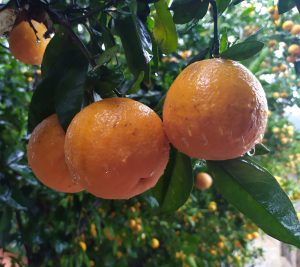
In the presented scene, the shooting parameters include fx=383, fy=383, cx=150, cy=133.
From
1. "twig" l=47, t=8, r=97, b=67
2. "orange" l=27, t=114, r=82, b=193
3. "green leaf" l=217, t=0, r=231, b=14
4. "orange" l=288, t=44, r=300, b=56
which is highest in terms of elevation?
"twig" l=47, t=8, r=97, b=67

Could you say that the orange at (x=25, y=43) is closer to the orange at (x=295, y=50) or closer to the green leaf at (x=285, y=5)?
the green leaf at (x=285, y=5)

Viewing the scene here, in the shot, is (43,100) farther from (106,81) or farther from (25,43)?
(25,43)

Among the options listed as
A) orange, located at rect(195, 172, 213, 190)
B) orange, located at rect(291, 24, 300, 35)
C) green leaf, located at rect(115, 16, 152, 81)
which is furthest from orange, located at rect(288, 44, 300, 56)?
green leaf, located at rect(115, 16, 152, 81)

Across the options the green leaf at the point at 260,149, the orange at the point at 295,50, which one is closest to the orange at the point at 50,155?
the green leaf at the point at 260,149

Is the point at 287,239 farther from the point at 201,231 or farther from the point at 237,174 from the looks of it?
the point at 201,231

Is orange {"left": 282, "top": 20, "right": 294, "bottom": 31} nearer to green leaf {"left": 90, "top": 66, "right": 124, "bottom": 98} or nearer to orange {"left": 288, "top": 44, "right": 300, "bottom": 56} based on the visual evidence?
orange {"left": 288, "top": 44, "right": 300, "bottom": 56}

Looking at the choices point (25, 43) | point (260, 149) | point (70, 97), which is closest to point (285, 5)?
point (260, 149)
